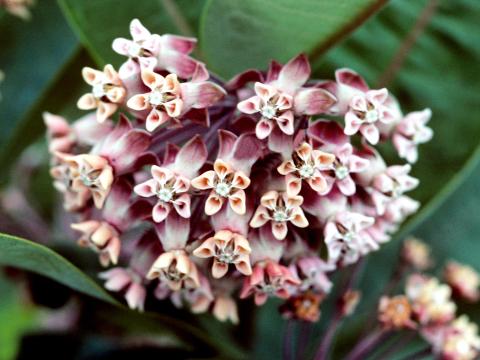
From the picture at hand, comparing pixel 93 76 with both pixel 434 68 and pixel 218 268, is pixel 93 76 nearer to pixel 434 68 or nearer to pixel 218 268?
pixel 218 268

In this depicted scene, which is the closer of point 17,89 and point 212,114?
point 212,114

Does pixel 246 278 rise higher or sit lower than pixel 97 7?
A: lower

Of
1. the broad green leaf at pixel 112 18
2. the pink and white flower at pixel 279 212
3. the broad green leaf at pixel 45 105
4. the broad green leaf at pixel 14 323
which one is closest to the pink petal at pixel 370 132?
the pink and white flower at pixel 279 212

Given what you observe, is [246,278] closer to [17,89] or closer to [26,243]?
[26,243]

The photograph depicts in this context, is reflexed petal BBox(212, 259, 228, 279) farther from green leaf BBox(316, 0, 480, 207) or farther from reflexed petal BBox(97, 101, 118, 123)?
green leaf BBox(316, 0, 480, 207)

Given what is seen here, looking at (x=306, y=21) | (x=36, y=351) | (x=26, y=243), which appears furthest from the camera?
(x=36, y=351)

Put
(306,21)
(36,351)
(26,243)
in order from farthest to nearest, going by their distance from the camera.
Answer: (36,351)
(306,21)
(26,243)

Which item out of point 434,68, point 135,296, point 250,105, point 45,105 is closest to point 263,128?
point 250,105

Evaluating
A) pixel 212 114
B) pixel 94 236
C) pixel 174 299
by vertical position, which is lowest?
pixel 174 299

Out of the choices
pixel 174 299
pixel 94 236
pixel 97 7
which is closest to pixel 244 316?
pixel 174 299
